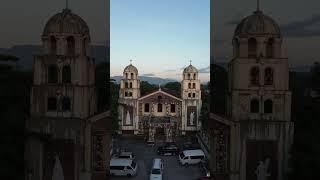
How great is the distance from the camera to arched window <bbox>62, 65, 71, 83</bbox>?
1306cm

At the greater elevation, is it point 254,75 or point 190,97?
point 254,75

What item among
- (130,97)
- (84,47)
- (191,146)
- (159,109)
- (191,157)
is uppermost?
(84,47)

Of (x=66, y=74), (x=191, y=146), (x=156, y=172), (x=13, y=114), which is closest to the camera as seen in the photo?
(x=13, y=114)

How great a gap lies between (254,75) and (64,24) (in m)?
4.57

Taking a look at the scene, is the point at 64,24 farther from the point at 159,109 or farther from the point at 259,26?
the point at 159,109

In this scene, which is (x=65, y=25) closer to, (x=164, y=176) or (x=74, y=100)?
(x=74, y=100)

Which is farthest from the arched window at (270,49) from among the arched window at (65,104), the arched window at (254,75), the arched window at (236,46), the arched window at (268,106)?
the arched window at (65,104)

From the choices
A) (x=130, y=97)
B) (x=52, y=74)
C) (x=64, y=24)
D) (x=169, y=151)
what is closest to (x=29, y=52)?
(x=52, y=74)

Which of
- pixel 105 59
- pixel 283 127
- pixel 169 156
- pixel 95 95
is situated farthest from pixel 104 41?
pixel 169 156

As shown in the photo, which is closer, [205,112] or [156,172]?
[156,172]

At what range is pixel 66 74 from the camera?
1309cm

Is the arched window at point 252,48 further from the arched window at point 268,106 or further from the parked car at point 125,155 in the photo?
the parked car at point 125,155

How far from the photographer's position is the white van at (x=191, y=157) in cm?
1803

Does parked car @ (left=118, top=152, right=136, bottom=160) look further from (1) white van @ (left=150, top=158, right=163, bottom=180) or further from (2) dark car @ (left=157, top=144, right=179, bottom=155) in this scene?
(2) dark car @ (left=157, top=144, right=179, bottom=155)
